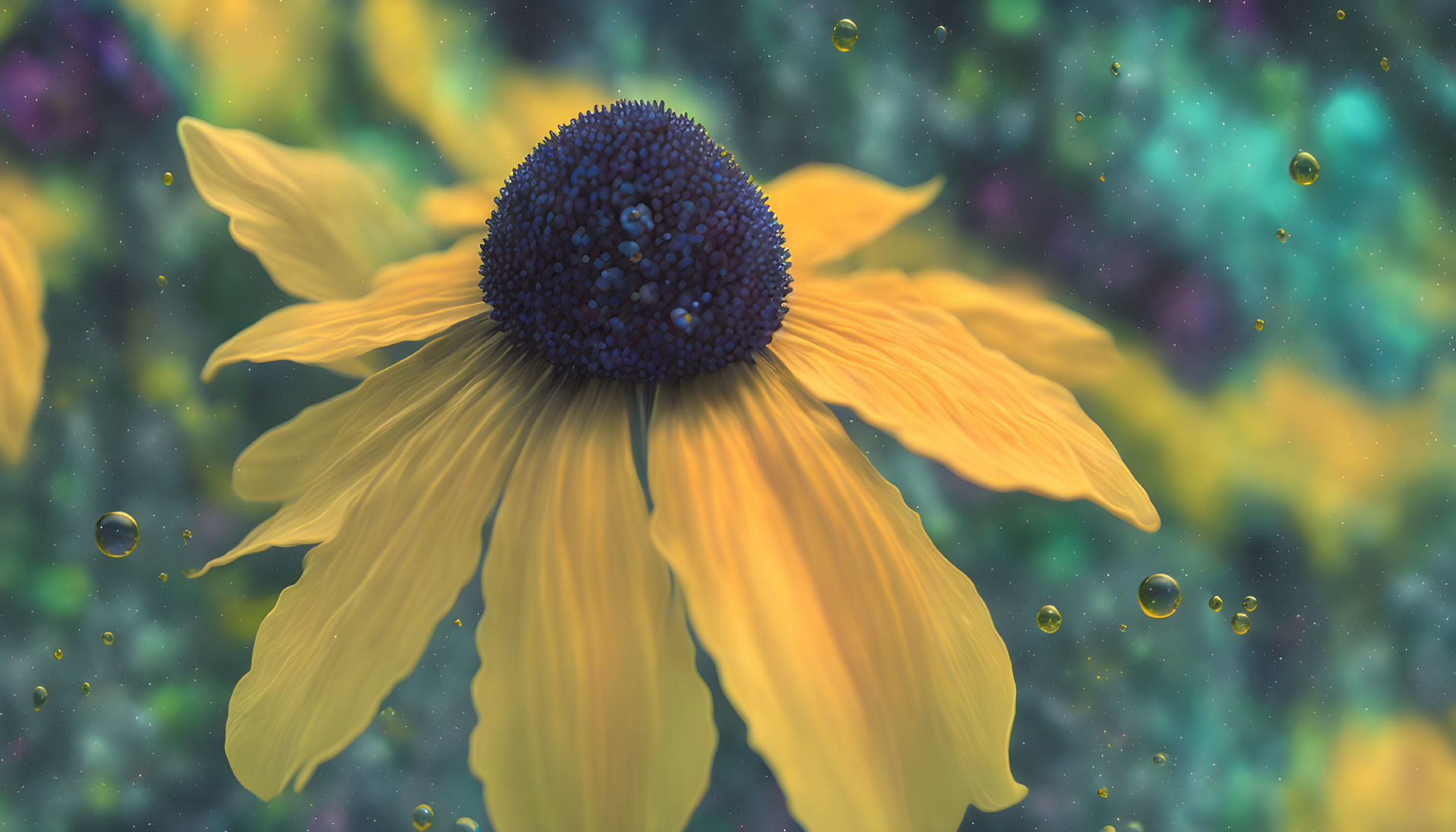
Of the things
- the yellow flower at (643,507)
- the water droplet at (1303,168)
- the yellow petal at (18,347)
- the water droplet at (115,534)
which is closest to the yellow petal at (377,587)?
the yellow flower at (643,507)

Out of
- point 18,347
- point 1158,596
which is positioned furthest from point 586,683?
point 18,347

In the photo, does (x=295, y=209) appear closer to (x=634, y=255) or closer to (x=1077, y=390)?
(x=634, y=255)

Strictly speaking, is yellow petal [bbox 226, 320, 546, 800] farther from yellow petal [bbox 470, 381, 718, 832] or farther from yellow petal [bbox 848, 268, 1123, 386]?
yellow petal [bbox 848, 268, 1123, 386]

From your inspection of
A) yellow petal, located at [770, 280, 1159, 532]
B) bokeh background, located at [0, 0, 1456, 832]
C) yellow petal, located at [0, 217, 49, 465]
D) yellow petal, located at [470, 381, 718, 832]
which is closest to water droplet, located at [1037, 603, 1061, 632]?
bokeh background, located at [0, 0, 1456, 832]

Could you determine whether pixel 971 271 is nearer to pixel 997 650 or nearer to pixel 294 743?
pixel 997 650

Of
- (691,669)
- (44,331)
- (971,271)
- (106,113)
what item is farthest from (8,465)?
(971,271)

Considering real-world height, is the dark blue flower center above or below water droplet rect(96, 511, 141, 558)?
above

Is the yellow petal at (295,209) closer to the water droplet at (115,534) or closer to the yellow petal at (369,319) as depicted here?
the yellow petal at (369,319)
